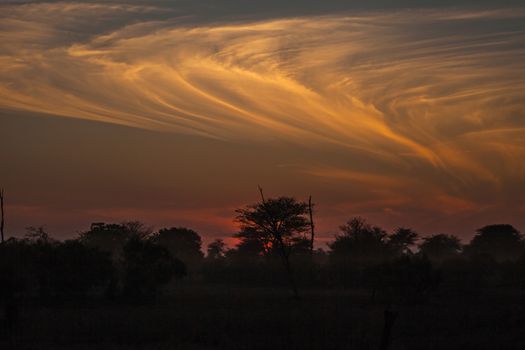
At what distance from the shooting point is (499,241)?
135 m

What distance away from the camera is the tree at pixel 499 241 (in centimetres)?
13275

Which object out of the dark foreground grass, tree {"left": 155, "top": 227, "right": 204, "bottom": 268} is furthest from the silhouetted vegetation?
tree {"left": 155, "top": 227, "right": 204, "bottom": 268}

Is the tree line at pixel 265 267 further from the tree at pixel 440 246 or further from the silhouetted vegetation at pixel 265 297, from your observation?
the tree at pixel 440 246

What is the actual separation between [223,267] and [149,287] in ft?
112

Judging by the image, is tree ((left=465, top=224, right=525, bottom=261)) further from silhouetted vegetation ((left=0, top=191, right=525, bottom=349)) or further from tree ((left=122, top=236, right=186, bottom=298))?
tree ((left=122, top=236, right=186, bottom=298))

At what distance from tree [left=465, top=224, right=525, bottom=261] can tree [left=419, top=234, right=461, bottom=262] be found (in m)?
4.66

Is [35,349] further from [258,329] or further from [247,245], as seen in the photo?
[247,245]

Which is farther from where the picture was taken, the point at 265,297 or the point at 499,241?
the point at 499,241

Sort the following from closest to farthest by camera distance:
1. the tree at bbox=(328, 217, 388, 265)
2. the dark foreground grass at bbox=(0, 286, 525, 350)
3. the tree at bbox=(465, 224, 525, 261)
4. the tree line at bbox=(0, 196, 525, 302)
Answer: the dark foreground grass at bbox=(0, 286, 525, 350) < the tree line at bbox=(0, 196, 525, 302) < the tree at bbox=(328, 217, 388, 265) < the tree at bbox=(465, 224, 525, 261)

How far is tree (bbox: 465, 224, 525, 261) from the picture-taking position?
132750 millimetres

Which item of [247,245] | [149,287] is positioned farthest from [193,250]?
[149,287]

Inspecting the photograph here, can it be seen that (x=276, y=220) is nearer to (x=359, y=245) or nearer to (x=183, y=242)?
(x=359, y=245)

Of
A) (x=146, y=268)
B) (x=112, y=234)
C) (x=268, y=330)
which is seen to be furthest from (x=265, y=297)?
(x=112, y=234)

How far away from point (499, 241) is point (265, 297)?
310 ft
